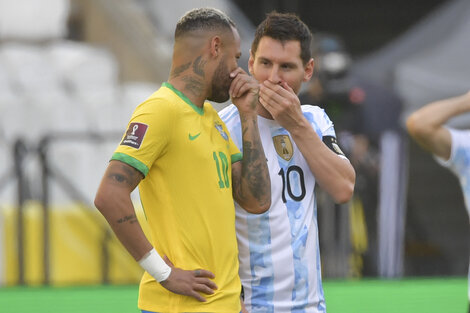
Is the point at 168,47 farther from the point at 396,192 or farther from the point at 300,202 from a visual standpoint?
the point at 300,202

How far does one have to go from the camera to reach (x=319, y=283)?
13.2 feet

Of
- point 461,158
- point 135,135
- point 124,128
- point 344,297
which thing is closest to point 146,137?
point 135,135

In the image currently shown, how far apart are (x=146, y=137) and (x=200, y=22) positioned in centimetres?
52

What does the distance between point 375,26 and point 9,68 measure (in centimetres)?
607

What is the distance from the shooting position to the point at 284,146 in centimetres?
404

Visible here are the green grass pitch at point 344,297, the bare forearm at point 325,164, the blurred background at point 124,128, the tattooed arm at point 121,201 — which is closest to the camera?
the tattooed arm at point 121,201

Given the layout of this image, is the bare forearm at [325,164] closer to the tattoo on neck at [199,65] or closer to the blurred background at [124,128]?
the tattoo on neck at [199,65]

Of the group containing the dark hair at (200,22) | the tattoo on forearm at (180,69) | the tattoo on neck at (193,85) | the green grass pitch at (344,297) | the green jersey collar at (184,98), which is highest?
the dark hair at (200,22)

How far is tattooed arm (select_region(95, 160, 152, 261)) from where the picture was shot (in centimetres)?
337

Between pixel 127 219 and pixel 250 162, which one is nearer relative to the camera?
pixel 127 219

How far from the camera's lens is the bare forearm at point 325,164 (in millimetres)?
3893

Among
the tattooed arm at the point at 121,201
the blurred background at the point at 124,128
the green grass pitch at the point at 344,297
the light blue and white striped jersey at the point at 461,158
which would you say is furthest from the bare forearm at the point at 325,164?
the blurred background at the point at 124,128

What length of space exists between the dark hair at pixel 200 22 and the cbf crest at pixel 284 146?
586 millimetres

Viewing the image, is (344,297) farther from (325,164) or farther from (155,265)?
(155,265)
